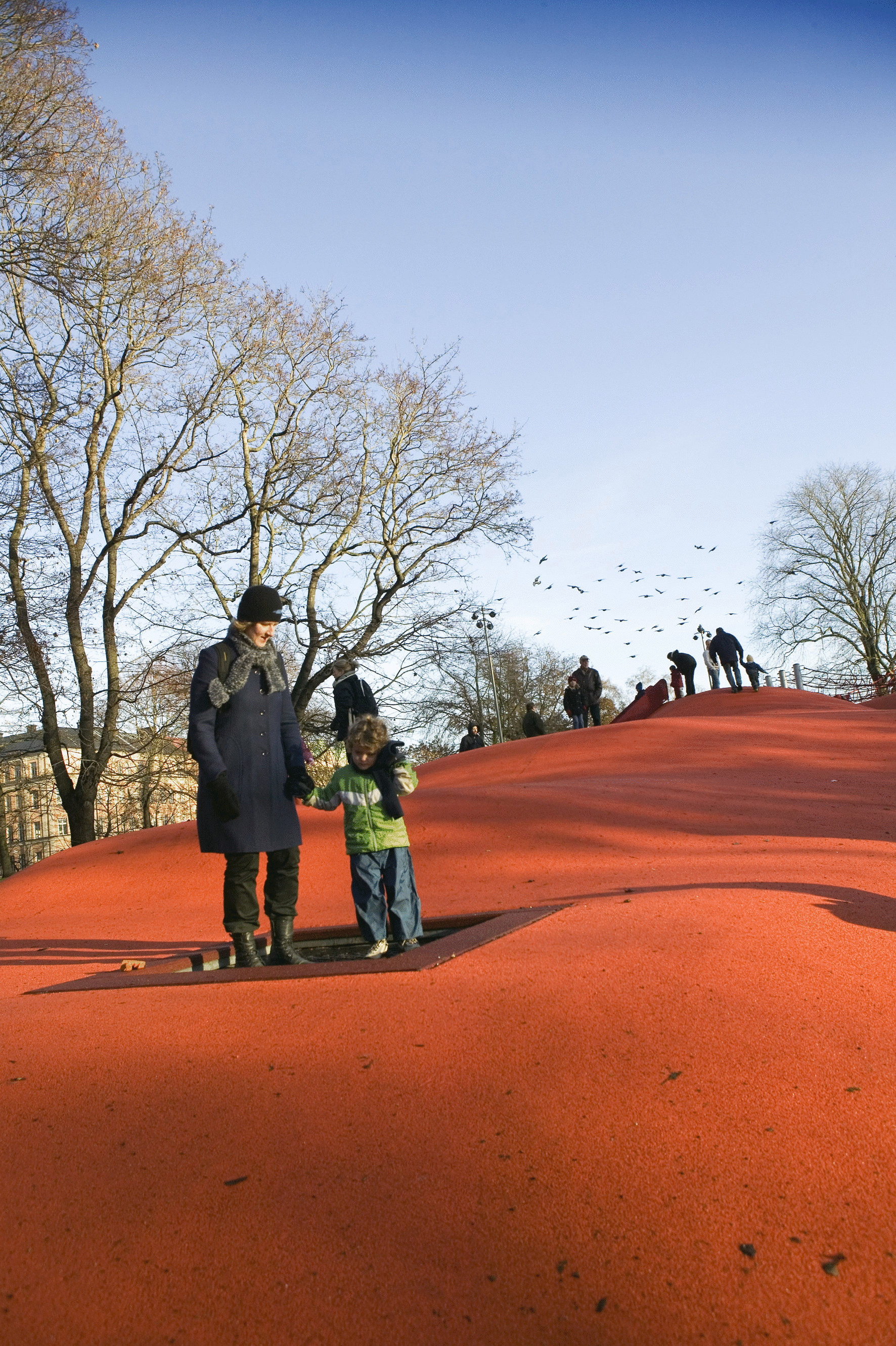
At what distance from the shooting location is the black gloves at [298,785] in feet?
18.0

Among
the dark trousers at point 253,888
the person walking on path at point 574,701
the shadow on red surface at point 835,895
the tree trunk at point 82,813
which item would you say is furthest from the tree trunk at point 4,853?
the shadow on red surface at point 835,895

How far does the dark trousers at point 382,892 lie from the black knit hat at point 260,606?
1.45 m

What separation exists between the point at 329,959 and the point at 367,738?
5.03 ft

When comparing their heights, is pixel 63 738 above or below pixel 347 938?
above

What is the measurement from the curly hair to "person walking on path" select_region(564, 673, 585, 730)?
1862 cm

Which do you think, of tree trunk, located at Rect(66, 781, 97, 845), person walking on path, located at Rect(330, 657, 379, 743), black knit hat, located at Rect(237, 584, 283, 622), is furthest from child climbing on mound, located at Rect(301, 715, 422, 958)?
tree trunk, located at Rect(66, 781, 97, 845)

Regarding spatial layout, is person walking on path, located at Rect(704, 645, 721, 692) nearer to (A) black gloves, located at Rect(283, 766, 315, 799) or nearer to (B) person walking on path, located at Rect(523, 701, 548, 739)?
(B) person walking on path, located at Rect(523, 701, 548, 739)

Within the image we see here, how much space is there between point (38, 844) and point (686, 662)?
57.4m

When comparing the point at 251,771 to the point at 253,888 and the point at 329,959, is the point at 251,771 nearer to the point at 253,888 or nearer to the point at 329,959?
the point at 253,888

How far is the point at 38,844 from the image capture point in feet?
234

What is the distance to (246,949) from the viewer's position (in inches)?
219

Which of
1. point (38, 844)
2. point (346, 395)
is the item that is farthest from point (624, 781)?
point (38, 844)

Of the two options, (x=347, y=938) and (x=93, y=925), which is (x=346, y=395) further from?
(x=347, y=938)

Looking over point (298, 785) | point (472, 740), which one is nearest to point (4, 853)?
point (472, 740)
